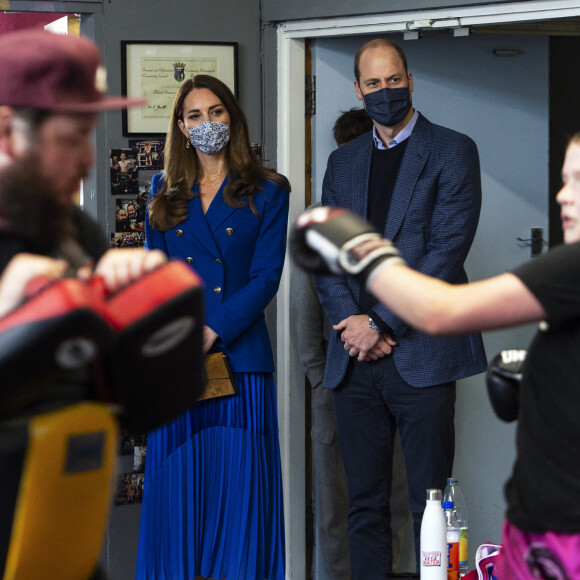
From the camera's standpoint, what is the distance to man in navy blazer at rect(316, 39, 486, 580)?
3.07 metres

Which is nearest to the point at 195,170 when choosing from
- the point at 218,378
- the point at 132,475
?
the point at 218,378

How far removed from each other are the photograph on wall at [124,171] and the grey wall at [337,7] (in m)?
0.70

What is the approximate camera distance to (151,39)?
3533 millimetres

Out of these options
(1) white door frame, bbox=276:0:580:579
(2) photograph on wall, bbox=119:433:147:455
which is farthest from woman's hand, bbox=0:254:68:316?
(1) white door frame, bbox=276:0:580:579

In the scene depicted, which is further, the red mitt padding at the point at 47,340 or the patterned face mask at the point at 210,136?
the patterned face mask at the point at 210,136

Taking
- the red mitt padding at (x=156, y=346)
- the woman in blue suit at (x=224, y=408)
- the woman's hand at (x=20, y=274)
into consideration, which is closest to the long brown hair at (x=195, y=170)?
the woman in blue suit at (x=224, y=408)

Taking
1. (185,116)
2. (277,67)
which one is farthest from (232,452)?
(277,67)

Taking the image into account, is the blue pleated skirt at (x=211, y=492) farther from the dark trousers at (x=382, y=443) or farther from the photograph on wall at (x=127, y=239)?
the photograph on wall at (x=127, y=239)

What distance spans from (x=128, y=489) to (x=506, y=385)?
2.00m

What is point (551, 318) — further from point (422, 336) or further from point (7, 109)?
point (422, 336)

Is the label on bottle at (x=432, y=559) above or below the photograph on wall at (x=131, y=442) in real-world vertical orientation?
below

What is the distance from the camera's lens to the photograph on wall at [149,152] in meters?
3.54

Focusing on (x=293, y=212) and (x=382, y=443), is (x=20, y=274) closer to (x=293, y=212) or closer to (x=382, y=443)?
(x=382, y=443)

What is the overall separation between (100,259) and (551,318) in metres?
0.73
